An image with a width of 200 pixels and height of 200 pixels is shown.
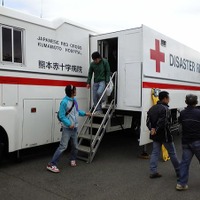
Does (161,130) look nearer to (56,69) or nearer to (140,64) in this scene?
(140,64)

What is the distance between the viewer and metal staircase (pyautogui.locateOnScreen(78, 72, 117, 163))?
243 inches

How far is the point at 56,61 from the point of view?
20.9ft

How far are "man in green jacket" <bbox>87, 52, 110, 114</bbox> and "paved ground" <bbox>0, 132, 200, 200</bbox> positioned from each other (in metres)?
1.51

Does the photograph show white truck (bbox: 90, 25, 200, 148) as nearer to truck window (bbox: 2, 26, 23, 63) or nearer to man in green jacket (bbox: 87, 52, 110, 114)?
man in green jacket (bbox: 87, 52, 110, 114)

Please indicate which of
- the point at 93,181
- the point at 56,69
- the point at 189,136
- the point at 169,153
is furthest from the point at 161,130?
the point at 56,69

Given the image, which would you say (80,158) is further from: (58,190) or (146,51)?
(146,51)

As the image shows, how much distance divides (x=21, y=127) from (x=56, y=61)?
5.67ft

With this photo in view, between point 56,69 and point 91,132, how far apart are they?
1.66 m

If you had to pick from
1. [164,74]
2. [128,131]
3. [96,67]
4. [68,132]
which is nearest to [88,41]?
[96,67]

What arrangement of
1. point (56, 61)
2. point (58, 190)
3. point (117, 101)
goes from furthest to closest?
point (117, 101), point (56, 61), point (58, 190)

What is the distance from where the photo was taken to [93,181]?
503 centimetres

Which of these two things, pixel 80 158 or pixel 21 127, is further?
pixel 80 158

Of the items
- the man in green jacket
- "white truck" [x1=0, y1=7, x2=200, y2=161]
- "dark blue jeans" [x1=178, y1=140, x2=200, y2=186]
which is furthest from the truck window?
"dark blue jeans" [x1=178, y1=140, x2=200, y2=186]

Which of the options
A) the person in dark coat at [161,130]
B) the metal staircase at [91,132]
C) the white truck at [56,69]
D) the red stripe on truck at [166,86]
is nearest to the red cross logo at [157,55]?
the white truck at [56,69]
